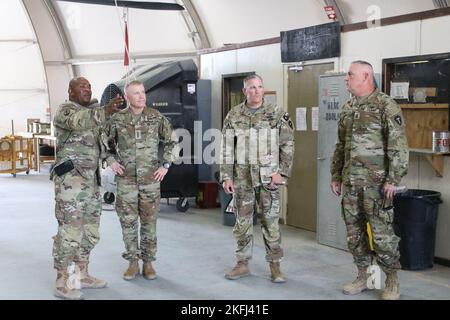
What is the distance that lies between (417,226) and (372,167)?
1.05 metres

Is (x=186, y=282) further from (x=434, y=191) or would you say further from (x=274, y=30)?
(x=274, y=30)

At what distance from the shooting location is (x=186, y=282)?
15.4ft

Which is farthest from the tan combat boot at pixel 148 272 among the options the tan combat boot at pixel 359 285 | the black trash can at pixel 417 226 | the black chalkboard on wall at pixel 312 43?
the black chalkboard on wall at pixel 312 43

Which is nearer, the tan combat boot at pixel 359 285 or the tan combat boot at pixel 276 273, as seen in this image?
the tan combat boot at pixel 359 285

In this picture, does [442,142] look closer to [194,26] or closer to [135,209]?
[135,209]

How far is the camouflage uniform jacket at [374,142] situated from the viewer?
4066 mm

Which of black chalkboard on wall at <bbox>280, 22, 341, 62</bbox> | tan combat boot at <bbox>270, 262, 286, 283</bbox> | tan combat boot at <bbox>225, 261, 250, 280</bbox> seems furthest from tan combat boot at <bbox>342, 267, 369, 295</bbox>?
black chalkboard on wall at <bbox>280, 22, 341, 62</bbox>

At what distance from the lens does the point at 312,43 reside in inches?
251

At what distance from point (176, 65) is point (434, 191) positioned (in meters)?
3.99

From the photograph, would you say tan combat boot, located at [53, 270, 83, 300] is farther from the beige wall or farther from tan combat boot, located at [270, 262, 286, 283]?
the beige wall

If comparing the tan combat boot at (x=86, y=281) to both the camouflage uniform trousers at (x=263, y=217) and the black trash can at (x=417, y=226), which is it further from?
the black trash can at (x=417, y=226)

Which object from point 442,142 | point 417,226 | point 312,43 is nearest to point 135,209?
point 417,226

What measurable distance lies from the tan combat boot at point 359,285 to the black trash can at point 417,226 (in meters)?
0.73

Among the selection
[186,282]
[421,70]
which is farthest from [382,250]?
[421,70]
